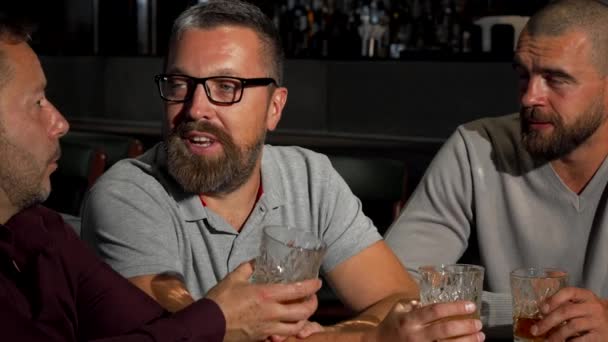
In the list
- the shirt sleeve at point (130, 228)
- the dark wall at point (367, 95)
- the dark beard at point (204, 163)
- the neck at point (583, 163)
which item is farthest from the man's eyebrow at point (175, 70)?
the dark wall at point (367, 95)

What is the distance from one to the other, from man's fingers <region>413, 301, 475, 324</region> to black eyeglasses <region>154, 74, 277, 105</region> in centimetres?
64

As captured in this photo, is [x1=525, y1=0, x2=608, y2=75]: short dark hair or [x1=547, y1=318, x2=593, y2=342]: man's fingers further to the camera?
[x1=525, y1=0, x2=608, y2=75]: short dark hair

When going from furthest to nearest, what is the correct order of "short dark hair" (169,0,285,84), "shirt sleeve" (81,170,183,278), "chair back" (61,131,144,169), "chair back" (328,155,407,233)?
"chair back" (61,131,144,169)
"chair back" (328,155,407,233)
"short dark hair" (169,0,285,84)
"shirt sleeve" (81,170,183,278)

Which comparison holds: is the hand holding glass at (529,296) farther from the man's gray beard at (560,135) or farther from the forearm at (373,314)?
the man's gray beard at (560,135)

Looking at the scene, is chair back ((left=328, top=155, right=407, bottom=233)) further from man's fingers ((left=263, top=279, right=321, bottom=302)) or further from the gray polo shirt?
man's fingers ((left=263, top=279, right=321, bottom=302))

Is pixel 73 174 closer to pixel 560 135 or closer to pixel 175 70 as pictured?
pixel 175 70

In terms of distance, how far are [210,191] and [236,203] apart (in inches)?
3.3

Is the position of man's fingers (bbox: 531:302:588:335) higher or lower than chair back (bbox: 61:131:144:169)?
lower

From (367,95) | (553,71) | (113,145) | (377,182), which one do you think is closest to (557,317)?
(553,71)

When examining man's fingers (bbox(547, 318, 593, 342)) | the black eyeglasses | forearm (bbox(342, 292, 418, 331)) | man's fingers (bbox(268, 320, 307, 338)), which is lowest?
forearm (bbox(342, 292, 418, 331))

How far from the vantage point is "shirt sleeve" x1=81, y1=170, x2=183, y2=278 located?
73.2 inches

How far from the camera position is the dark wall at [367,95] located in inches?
177

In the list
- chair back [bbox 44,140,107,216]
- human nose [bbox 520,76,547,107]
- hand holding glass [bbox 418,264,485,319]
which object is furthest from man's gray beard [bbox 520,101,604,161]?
chair back [bbox 44,140,107,216]

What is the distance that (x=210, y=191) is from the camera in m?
1.97
